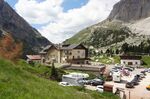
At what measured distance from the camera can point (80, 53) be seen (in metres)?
150

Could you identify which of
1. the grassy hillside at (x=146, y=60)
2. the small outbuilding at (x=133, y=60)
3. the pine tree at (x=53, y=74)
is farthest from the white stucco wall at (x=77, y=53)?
the pine tree at (x=53, y=74)

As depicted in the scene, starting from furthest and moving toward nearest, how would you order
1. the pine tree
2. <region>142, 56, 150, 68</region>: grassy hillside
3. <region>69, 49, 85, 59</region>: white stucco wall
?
<region>142, 56, 150, 68</region>: grassy hillside
<region>69, 49, 85, 59</region>: white stucco wall
the pine tree

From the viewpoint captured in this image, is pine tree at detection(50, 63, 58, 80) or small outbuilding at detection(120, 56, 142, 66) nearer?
pine tree at detection(50, 63, 58, 80)

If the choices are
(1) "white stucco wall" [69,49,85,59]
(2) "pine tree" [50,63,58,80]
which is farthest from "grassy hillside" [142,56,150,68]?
(2) "pine tree" [50,63,58,80]

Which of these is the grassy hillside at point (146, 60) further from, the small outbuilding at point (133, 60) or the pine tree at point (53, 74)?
the pine tree at point (53, 74)

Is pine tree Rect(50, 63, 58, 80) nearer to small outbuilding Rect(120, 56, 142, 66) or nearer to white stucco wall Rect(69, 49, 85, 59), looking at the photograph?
white stucco wall Rect(69, 49, 85, 59)

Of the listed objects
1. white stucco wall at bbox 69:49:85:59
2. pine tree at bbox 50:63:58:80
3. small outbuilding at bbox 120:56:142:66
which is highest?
white stucco wall at bbox 69:49:85:59

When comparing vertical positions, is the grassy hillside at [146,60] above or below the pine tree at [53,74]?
above

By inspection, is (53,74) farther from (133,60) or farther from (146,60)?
(146,60)

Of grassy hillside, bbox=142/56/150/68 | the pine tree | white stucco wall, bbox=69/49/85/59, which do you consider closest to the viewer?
the pine tree

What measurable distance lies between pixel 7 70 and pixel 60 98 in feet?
18.7

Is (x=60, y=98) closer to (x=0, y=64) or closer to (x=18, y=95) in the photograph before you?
(x=18, y=95)

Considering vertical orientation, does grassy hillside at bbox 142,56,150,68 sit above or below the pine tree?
above

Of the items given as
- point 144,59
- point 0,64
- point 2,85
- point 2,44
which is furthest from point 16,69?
point 144,59
